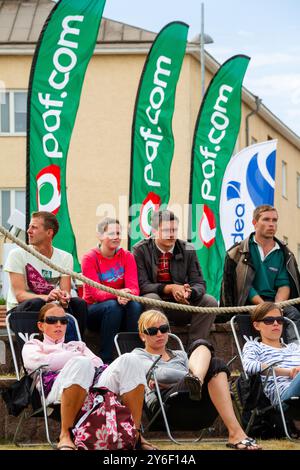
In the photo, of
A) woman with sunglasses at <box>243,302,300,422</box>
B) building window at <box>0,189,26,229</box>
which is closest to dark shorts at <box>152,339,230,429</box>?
woman with sunglasses at <box>243,302,300,422</box>

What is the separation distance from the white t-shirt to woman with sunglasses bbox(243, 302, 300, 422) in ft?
6.10

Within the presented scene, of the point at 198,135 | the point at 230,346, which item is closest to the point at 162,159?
the point at 198,135

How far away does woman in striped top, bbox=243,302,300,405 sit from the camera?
9.88 metres

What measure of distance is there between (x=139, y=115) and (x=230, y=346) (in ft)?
26.3

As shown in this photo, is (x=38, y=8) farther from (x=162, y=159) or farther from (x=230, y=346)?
(x=230, y=346)

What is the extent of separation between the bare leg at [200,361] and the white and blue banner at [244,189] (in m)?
11.3

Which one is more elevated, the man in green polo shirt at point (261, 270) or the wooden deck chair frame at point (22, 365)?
the man in green polo shirt at point (261, 270)

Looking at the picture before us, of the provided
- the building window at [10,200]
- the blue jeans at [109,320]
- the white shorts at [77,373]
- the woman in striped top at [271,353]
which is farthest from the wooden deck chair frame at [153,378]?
the building window at [10,200]

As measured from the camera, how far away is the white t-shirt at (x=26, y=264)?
10.9m

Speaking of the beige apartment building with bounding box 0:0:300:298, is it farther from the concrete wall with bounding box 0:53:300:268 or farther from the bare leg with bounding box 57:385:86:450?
the bare leg with bounding box 57:385:86:450

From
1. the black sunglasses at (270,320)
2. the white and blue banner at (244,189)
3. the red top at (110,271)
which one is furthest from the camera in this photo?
the white and blue banner at (244,189)

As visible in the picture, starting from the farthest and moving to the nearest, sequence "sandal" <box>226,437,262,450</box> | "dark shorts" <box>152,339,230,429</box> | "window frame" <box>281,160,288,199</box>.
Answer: "window frame" <box>281,160,288,199</box>, "dark shorts" <box>152,339,230,429</box>, "sandal" <box>226,437,262,450</box>

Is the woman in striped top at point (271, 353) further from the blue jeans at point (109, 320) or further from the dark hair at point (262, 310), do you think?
the blue jeans at point (109, 320)

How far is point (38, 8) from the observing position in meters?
40.3
